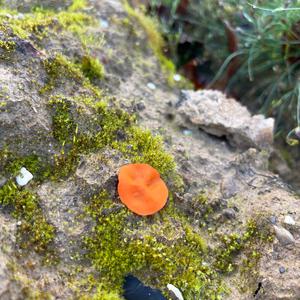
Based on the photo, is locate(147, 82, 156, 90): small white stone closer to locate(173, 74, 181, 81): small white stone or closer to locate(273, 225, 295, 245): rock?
locate(173, 74, 181, 81): small white stone

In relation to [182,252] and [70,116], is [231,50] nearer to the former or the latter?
[70,116]

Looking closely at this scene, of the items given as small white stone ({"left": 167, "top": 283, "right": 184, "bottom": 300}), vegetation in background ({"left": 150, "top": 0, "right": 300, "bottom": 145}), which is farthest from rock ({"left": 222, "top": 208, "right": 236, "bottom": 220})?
vegetation in background ({"left": 150, "top": 0, "right": 300, "bottom": 145})

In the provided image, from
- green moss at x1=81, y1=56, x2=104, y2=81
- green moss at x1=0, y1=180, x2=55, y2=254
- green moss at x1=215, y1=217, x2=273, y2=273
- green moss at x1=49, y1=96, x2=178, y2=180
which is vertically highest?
green moss at x1=81, y1=56, x2=104, y2=81

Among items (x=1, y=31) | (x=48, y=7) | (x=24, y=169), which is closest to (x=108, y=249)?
(x=24, y=169)

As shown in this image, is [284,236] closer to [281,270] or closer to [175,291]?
[281,270]

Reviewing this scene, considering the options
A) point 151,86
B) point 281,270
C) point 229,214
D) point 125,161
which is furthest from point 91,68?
point 281,270

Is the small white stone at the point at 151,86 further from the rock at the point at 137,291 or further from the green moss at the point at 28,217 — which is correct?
the rock at the point at 137,291

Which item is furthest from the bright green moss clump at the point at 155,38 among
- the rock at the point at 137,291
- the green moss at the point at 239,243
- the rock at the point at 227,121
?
the rock at the point at 137,291
